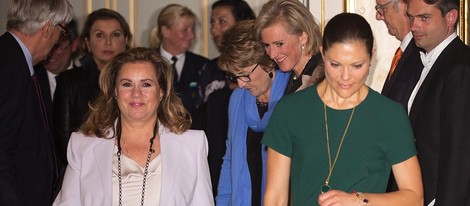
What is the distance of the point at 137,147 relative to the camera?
4.69m

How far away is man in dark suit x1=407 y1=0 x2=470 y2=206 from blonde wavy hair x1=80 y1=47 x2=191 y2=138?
3.89 ft

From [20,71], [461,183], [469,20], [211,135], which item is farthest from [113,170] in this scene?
[469,20]

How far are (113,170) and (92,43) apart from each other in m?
2.69

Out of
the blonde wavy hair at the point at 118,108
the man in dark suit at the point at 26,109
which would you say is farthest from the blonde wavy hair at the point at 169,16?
the blonde wavy hair at the point at 118,108

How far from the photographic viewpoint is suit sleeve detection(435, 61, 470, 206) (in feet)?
13.7

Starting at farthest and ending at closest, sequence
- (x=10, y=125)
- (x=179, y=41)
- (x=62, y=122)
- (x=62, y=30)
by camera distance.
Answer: (x=179, y=41) < (x=62, y=122) < (x=62, y=30) < (x=10, y=125)

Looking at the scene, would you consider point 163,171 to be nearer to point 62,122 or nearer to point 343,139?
point 343,139

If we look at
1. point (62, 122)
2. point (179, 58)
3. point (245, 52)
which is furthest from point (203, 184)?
point (179, 58)

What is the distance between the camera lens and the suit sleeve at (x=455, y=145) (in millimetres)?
4164

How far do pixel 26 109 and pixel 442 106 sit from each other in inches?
82.7

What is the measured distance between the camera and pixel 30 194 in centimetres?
494

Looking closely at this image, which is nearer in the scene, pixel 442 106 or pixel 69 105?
pixel 442 106

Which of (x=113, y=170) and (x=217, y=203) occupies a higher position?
(x=113, y=170)

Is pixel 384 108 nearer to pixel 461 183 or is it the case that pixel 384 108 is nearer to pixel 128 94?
pixel 461 183
